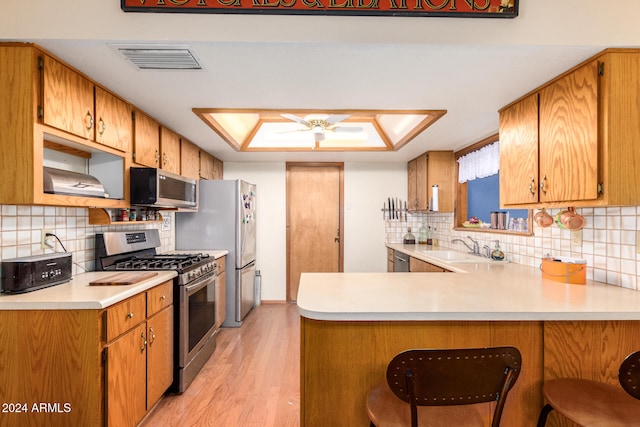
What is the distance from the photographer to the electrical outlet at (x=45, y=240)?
6.20ft

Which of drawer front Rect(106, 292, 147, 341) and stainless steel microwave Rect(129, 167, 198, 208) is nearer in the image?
drawer front Rect(106, 292, 147, 341)

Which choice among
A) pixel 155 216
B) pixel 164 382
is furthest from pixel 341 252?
pixel 164 382

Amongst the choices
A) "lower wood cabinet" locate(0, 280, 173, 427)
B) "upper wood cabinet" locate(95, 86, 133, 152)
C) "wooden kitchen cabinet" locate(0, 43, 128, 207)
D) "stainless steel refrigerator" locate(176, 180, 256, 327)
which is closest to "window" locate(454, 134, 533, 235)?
"stainless steel refrigerator" locate(176, 180, 256, 327)

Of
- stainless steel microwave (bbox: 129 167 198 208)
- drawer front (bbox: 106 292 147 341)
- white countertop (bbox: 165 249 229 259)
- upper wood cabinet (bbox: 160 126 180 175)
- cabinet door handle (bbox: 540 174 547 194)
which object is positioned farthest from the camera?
white countertop (bbox: 165 249 229 259)

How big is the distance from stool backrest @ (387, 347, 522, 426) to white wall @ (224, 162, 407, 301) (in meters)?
3.57

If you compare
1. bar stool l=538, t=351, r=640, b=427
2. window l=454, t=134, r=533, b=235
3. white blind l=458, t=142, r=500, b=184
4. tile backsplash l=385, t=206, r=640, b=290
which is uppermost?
white blind l=458, t=142, r=500, b=184

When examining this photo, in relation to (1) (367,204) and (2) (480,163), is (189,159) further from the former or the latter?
(2) (480,163)

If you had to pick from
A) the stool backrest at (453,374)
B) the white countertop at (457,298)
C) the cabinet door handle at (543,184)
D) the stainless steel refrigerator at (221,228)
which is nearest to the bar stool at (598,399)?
the white countertop at (457,298)

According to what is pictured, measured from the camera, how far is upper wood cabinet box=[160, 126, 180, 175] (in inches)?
107

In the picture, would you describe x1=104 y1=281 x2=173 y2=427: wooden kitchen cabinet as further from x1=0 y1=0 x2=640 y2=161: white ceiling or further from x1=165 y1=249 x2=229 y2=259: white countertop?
x1=0 y1=0 x2=640 y2=161: white ceiling

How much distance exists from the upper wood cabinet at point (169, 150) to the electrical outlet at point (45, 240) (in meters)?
1.00

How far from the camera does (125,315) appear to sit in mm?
1707

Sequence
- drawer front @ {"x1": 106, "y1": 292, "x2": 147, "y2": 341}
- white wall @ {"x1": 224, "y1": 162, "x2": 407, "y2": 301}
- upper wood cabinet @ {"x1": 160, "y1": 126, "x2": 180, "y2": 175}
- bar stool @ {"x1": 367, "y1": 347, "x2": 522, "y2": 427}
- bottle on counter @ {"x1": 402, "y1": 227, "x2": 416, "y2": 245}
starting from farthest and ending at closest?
white wall @ {"x1": 224, "y1": 162, "x2": 407, "y2": 301}, bottle on counter @ {"x1": 402, "y1": 227, "x2": 416, "y2": 245}, upper wood cabinet @ {"x1": 160, "y1": 126, "x2": 180, "y2": 175}, drawer front @ {"x1": 106, "y1": 292, "x2": 147, "y2": 341}, bar stool @ {"x1": 367, "y1": 347, "x2": 522, "y2": 427}

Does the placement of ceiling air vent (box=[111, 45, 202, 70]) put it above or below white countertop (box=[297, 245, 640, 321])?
above
